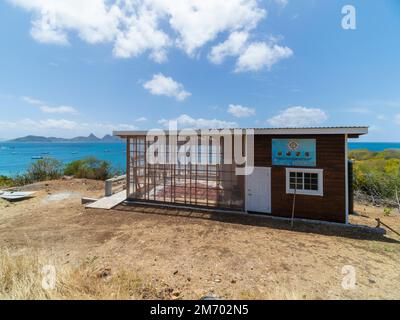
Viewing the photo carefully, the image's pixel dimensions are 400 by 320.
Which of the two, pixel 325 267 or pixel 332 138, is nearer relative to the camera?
pixel 325 267

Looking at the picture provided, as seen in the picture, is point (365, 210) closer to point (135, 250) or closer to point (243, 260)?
point (243, 260)

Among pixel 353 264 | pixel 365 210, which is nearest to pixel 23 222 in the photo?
pixel 353 264

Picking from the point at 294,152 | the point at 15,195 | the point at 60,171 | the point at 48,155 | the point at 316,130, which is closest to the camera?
the point at 316,130

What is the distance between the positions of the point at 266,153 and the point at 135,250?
5976 millimetres

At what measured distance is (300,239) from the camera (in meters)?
6.47

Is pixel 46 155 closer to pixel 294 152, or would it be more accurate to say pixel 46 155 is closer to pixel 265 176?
pixel 265 176

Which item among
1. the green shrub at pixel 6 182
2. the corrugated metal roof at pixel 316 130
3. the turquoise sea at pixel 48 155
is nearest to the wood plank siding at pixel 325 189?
the corrugated metal roof at pixel 316 130

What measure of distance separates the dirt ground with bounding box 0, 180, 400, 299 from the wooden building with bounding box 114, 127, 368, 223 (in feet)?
2.70

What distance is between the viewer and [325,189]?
7.73m

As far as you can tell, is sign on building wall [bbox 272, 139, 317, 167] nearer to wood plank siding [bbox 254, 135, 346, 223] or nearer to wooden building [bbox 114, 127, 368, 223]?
wooden building [bbox 114, 127, 368, 223]

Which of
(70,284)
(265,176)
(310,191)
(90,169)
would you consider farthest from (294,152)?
(90,169)

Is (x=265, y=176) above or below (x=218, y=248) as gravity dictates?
above

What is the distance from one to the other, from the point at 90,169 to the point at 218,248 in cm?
1484
